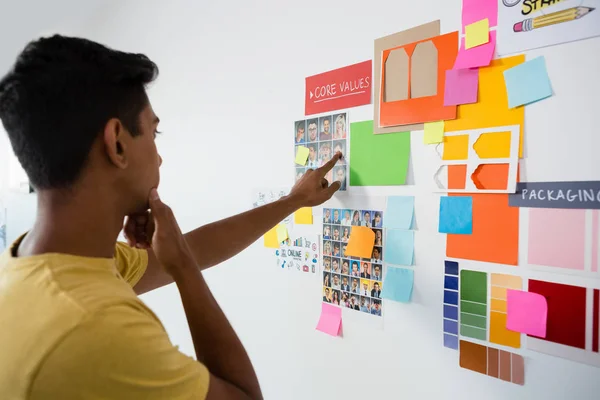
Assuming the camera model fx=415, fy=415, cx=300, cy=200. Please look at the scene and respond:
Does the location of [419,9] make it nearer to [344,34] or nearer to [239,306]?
[344,34]

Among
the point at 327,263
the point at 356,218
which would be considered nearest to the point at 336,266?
the point at 327,263

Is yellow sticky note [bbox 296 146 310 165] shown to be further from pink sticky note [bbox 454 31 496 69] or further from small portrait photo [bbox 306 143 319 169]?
pink sticky note [bbox 454 31 496 69]

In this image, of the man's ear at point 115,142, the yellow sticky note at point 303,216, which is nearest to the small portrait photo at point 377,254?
the yellow sticky note at point 303,216

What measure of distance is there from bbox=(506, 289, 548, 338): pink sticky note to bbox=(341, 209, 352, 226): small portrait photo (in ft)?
1.21

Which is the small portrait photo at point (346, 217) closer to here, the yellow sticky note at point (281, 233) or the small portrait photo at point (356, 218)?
the small portrait photo at point (356, 218)

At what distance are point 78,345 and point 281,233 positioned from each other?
0.70m

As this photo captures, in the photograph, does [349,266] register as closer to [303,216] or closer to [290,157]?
[303,216]

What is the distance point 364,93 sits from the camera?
95cm

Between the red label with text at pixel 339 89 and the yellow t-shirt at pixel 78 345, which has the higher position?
the red label with text at pixel 339 89

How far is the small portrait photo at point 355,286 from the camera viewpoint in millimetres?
970

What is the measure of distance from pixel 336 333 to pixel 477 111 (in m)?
0.59

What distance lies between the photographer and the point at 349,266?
38.8 inches

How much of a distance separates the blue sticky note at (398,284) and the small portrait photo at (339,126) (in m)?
0.33

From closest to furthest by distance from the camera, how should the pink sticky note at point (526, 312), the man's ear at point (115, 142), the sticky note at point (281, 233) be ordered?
1. the man's ear at point (115, 142)
2. the pink sticky note at point (526, 312)
3. the sticky note at point (281, 233)
